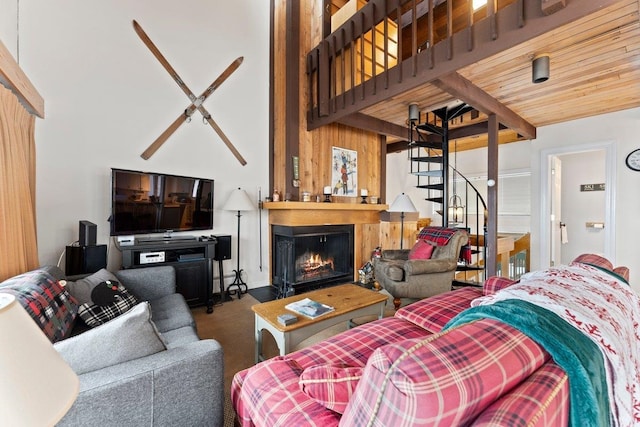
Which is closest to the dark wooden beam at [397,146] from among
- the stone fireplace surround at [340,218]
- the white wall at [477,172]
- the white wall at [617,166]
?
the white wall at [477,172]

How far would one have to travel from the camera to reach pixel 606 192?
383 cm

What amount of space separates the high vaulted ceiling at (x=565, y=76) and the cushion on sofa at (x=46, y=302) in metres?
3.30

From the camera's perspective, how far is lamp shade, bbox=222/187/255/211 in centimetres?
342

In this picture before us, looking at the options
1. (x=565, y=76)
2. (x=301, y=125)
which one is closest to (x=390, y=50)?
(x=301, y=125)

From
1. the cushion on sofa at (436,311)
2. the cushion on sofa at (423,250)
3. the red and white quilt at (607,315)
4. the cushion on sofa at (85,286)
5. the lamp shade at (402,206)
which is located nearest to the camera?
the red and white quilt at (607,315)

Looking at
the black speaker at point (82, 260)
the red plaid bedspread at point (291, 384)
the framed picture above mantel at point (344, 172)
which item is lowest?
the red plaid bedspread at point (291, 384)

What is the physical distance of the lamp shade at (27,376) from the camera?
47cm

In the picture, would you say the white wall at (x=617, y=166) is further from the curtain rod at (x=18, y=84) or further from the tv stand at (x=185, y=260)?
the curtain rod at (x=18, y=84)

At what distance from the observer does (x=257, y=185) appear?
158 inches

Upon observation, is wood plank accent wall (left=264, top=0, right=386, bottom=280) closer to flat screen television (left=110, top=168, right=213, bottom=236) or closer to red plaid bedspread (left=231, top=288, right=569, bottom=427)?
flat screen television (left=110, top=168, right=213, bottom=236)

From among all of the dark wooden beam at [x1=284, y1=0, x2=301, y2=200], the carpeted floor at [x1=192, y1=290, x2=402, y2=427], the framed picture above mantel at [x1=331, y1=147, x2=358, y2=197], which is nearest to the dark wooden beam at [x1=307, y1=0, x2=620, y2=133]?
the dark wooden beam at [x1=284, y1=0, x2=301, y2=200]

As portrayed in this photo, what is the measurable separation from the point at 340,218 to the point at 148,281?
9.01 feet

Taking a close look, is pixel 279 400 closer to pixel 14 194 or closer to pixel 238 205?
pixel 14 194

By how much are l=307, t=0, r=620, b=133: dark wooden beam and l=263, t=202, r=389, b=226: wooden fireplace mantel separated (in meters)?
1.46
